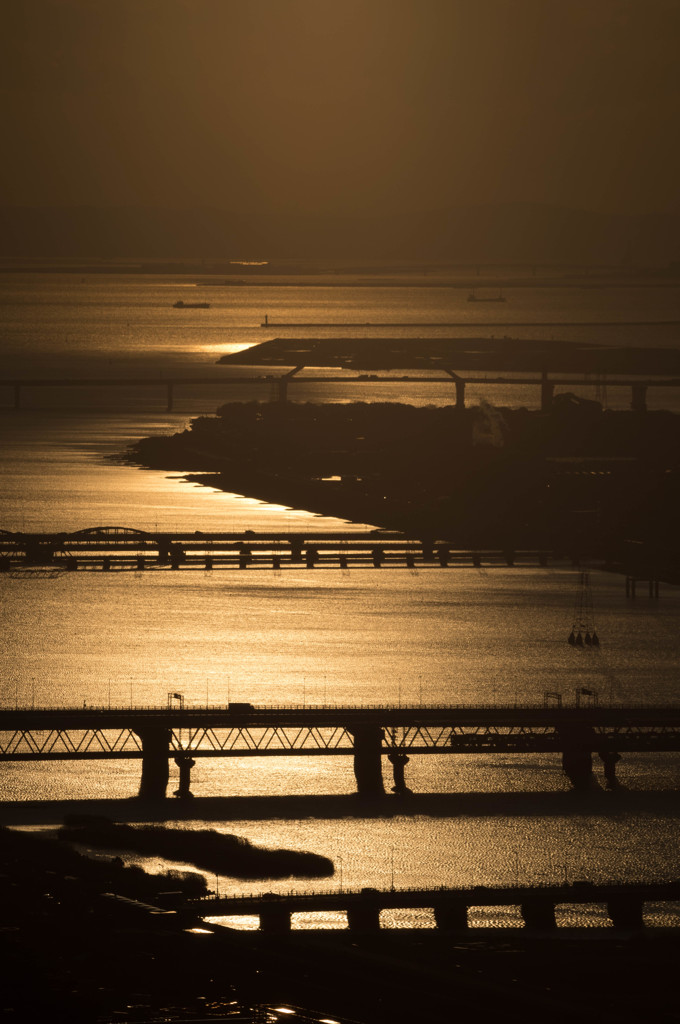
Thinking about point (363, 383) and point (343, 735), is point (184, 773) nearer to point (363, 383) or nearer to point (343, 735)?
point (343, 735)

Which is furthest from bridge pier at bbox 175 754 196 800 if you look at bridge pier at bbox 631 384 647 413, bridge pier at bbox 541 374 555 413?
bridge pier at bbox 541 374 555 413

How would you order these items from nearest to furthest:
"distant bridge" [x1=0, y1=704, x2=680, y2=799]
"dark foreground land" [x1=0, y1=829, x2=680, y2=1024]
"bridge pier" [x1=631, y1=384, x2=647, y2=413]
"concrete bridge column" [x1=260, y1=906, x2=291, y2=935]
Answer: "dark foreground land" [x1=0, y1=829, x2=680, y2=1024] → "concrete bridge column" [x1=260, y1=906, x2=291, y2=935] → "distant bridge" [x1=0, y1=704, x2=680, y2=799] → "bridge pier" [x1=631, y1=384, x2=647, y2=413]

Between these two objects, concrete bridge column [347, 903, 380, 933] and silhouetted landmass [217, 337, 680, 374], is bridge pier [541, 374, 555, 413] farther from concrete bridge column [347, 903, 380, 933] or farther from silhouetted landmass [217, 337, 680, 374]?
concrete bridge column [347, 903, 380, 933]

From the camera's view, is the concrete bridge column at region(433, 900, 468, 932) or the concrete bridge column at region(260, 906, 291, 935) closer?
the concrete bridge column at region(260, 906, 291, 935)

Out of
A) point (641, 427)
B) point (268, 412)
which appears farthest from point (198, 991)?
point (268, 412)

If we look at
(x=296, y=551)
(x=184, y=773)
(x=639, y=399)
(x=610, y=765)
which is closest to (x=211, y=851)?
(x=184, y=773)

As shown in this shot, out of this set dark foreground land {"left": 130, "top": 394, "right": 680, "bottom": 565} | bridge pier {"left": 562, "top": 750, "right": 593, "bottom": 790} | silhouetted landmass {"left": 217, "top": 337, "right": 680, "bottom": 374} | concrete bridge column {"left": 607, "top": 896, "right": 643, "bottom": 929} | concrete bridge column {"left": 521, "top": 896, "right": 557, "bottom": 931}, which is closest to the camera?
concrete bridge column {"left": 521, "top": 896, "right": 557, "bottom": 931}
